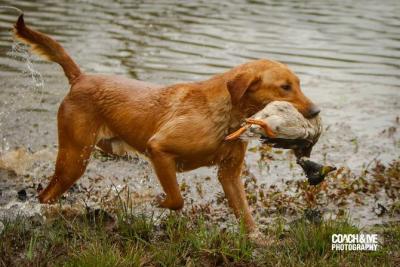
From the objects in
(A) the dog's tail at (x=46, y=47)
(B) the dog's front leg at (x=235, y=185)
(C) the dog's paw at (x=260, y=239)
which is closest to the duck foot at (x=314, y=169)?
(B) the dog's front leg at (x=235, y=185)

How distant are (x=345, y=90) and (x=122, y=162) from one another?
15.7 ft

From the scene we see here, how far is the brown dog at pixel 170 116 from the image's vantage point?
18.2 ft

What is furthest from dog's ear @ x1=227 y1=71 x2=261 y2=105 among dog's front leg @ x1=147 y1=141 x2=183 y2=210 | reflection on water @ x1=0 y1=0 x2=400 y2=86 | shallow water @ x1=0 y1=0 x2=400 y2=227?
reflection on water @ x1=0 y1=0 x2=400 y2=86

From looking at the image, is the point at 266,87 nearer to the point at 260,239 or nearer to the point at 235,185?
the point at 235,185

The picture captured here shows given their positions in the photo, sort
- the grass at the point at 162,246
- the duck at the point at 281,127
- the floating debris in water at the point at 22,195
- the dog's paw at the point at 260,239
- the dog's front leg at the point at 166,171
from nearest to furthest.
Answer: the grass at the point at 162,246, the duck at the point at 281,127, the dog's paw at the point at 260,239, the dog's front leg at the point at 166,171, the floating debris in water at the point at 22,195

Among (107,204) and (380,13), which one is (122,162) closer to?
(107,204)

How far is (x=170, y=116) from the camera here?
593cm

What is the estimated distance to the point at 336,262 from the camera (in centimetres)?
477

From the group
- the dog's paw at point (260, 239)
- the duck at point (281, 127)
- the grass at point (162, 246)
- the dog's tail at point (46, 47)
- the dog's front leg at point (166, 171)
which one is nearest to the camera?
the grass at point (162, 246)

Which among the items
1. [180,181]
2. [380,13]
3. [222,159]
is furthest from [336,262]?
[380,13]

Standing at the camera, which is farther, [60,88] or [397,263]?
[60,88]

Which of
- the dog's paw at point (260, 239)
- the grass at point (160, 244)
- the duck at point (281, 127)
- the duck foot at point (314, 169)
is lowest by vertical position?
the dog's paw at point (260, 239)

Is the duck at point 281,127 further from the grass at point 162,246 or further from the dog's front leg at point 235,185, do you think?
the grass at point 162,246

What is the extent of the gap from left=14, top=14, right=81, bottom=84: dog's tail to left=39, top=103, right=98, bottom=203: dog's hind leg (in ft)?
1.62
